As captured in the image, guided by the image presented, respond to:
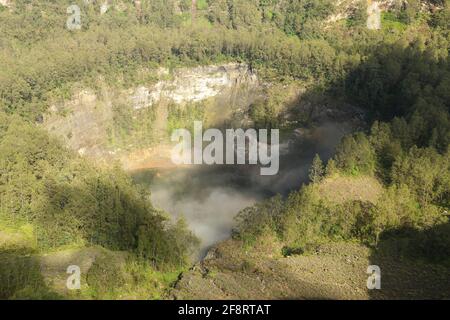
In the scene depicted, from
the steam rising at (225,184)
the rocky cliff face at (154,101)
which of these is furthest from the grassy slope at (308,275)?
the rocky cliff face at (154,101)

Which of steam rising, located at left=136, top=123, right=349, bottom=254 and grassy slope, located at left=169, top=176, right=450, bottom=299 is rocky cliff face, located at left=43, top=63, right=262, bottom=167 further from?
grassy slope, located at left=169, top=176, right=450, bottom=299

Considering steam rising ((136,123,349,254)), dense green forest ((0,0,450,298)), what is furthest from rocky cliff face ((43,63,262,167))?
steam rising ((136,123,349,254))

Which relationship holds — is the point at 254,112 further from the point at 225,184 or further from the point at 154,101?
the point at 225,184

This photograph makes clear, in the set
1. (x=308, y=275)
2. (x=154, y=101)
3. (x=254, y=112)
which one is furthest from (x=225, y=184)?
(x=308, y=275)

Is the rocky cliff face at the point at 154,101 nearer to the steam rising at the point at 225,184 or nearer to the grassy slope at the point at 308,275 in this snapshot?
the steam rising at the point at 225,184

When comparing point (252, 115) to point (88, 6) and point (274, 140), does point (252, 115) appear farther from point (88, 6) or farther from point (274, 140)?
point (88, 6)

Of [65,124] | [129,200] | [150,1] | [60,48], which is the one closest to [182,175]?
[65,124]
